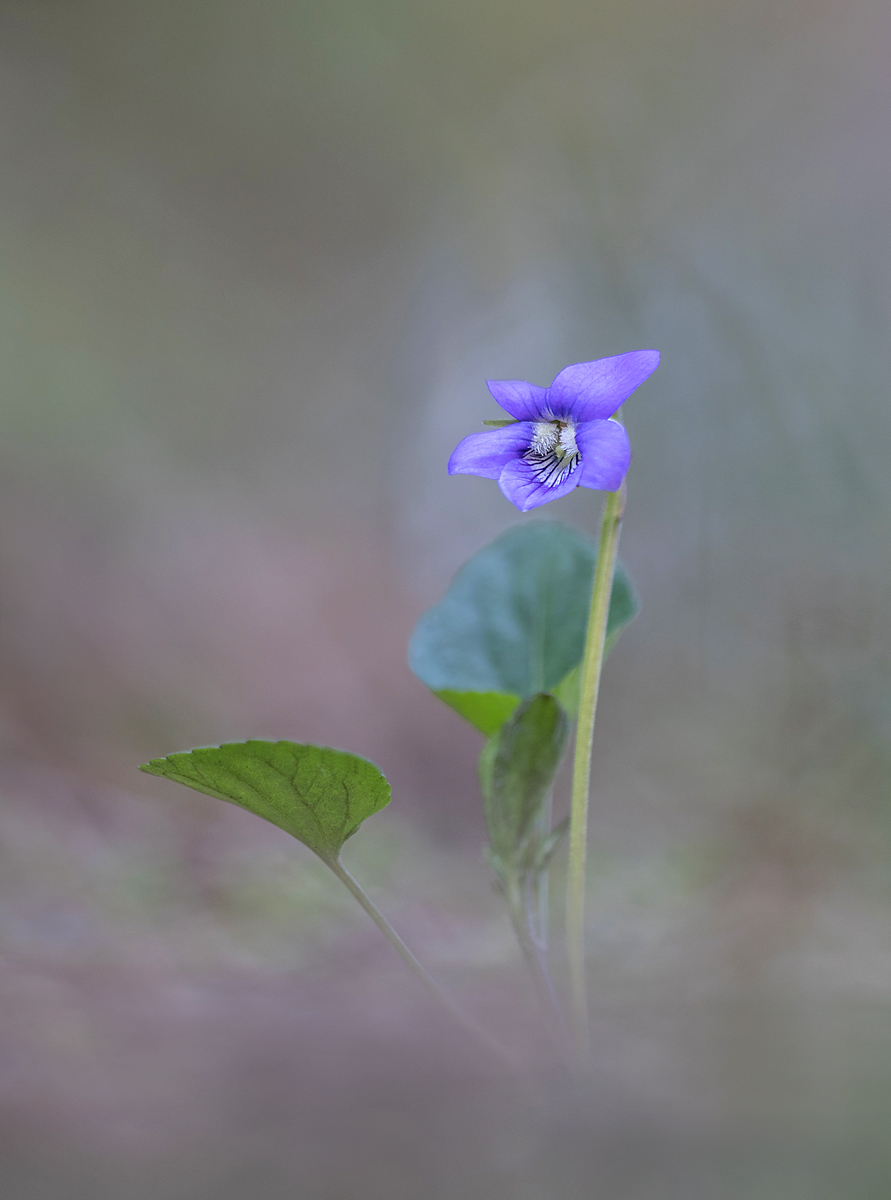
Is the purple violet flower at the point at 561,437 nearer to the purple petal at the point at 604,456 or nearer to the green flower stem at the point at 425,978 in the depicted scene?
the purple petal at the point at 604,456

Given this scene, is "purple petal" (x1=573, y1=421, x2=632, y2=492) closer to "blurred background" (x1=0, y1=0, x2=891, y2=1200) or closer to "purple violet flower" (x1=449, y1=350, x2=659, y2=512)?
"purple violet flower" (x1=449, y1=350, x2=659, y2=512)

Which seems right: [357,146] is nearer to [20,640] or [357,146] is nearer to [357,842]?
Result: [20,640]

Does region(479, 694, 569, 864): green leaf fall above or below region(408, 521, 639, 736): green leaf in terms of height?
below

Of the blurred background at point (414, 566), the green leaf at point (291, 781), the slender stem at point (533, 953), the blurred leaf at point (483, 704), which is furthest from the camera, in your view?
the blurred leaf at point (483, 704)

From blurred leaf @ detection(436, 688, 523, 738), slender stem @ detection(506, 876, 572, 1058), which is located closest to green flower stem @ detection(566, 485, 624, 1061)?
slender stem @ detection(506, 876, 572, 1058)

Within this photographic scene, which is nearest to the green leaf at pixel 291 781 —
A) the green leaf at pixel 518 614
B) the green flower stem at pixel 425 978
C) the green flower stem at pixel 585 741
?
the green flower stem at pixel 425 978

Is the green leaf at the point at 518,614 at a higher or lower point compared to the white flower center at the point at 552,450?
higher

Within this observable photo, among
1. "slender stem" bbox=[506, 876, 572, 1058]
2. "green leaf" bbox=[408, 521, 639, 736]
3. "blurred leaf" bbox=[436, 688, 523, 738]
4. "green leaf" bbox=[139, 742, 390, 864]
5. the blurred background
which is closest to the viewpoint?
the blurred background
